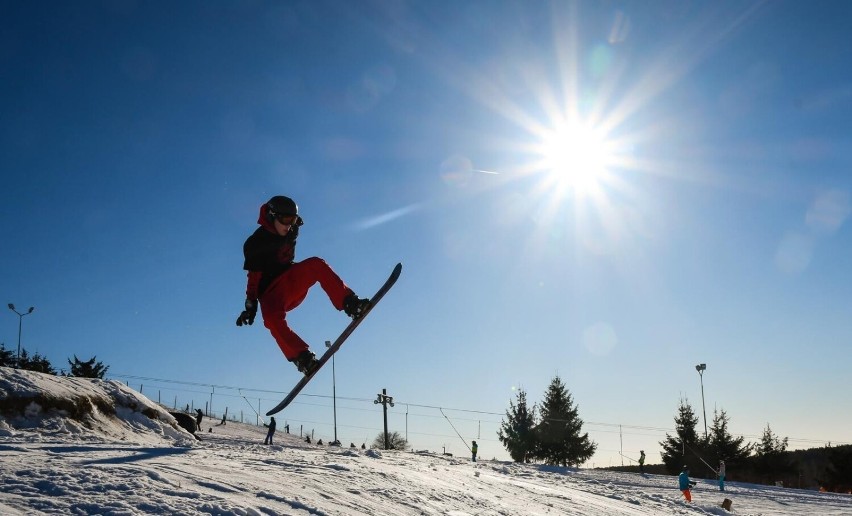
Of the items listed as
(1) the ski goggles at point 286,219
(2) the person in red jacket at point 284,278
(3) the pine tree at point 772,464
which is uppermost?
(1) the ski goggles at point 286,219

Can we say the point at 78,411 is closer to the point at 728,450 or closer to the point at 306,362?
the point at 306,362

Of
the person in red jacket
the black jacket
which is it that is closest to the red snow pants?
the person in red jacket

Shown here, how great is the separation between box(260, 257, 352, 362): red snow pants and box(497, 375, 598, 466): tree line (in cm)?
3737

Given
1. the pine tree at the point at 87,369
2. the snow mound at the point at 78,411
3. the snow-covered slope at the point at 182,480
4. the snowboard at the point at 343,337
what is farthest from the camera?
the pine tree at the point at 87,369

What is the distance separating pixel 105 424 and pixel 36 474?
26.7 ft

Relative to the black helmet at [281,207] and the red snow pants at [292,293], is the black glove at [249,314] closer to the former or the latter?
the red snow pants at [292,293]

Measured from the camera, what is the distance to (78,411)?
37.0ft

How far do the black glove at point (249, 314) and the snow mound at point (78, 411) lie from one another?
440cm

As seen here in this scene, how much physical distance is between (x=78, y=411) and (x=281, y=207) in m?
7.39

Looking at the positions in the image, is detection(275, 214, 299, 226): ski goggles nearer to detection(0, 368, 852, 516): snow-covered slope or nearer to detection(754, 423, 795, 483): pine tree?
detection(0, 368, 852, 516): snow-covered slope

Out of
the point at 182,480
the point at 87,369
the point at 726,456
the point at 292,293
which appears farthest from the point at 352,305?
the point at 726,456

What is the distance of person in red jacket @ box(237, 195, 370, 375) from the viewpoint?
7.12 meters

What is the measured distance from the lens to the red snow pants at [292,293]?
714 cm

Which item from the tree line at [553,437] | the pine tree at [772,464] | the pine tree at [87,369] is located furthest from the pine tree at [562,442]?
the pine tree at [87,369]
